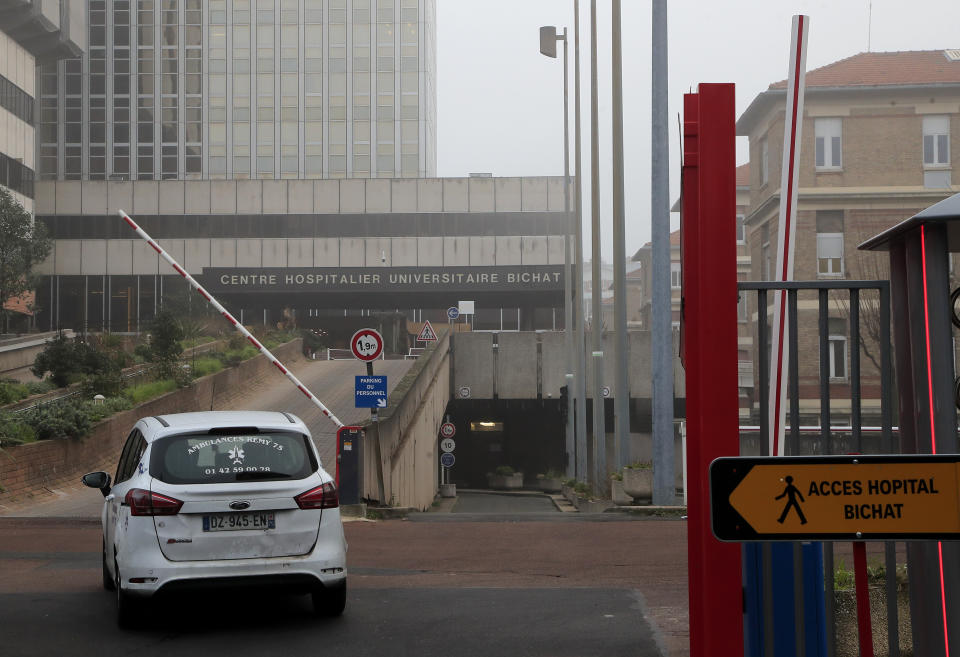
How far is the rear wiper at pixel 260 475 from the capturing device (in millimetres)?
7781

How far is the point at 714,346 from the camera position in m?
4.14

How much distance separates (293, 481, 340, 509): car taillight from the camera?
7797 millimetres

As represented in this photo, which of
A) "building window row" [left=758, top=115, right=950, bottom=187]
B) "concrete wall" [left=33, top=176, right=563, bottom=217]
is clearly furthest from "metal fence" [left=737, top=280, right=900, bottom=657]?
"concrete wall" [left=33, top=176, right=563, bottom=217]

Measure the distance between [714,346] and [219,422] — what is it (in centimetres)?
488

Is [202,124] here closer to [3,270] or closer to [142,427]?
[3,270]

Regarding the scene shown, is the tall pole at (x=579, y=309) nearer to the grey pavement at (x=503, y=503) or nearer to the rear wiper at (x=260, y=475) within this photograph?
the grey pavement at (x=503, y=503)

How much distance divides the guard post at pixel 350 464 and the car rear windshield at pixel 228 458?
844 cm

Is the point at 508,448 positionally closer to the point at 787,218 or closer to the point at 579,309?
the point at 579,309

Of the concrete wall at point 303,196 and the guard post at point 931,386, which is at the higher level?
the concrete wall at point 303,196

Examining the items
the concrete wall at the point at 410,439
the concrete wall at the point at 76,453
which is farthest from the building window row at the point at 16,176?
the concrete wall at the point at 76,453

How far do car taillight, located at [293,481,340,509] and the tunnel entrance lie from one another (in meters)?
44.8

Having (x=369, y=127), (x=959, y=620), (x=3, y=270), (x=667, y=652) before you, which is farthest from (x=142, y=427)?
(x=369, y=127)

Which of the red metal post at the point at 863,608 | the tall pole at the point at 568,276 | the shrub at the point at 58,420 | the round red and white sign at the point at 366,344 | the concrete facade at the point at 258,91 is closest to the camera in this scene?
the red metal post at the point at 863,608

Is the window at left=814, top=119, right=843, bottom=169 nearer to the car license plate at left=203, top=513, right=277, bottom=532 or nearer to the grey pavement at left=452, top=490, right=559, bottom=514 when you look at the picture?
the grey pavement at left=452, top=490, right=559, bottom=514
